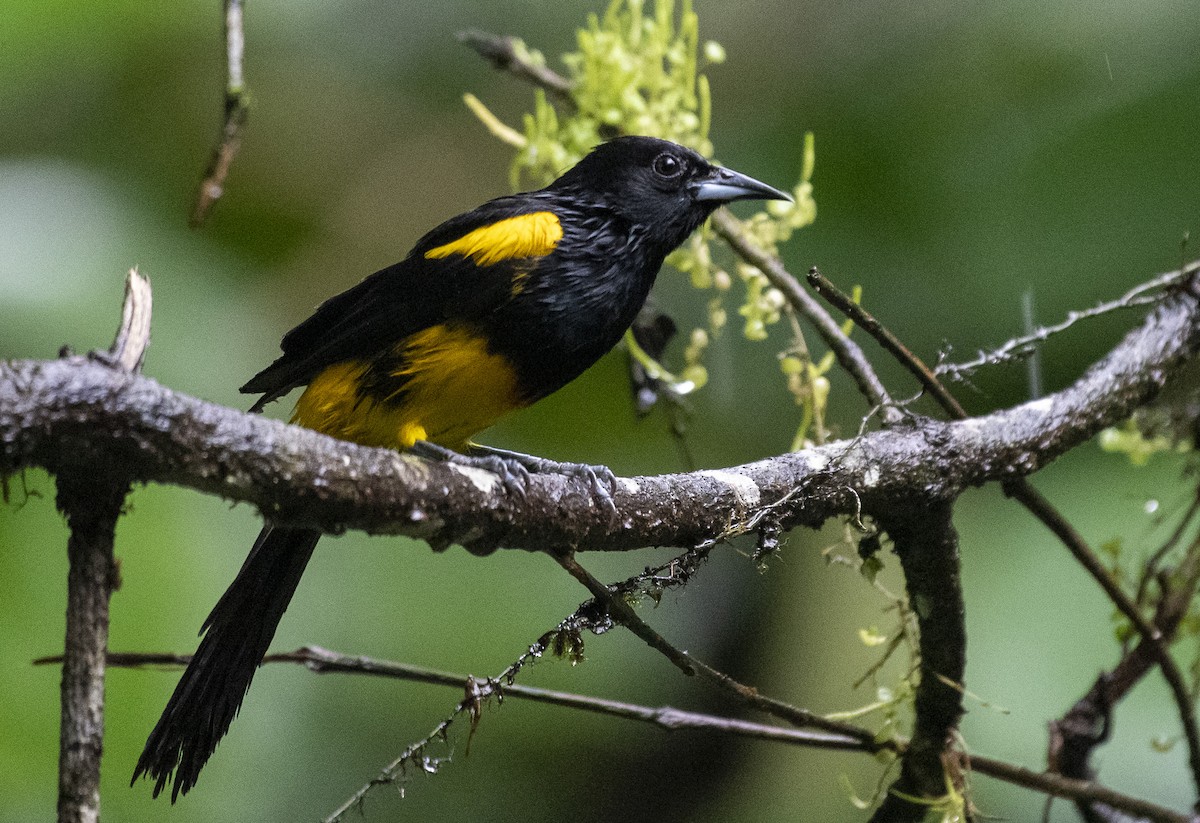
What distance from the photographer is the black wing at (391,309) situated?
204cm

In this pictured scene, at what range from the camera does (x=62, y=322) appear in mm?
2889

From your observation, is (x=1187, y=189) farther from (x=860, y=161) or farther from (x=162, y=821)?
(x=162, y=821)

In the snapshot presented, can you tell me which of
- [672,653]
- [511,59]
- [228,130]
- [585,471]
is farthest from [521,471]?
[511,59]

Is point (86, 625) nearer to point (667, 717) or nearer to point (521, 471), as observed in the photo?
point (521, 471)

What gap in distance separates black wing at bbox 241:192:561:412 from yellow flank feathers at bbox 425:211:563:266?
18 mm

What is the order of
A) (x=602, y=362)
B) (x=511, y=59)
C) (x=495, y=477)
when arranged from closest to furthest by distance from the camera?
(x=495, y=477) < (x=511, y=59) < (x=602, y=362)

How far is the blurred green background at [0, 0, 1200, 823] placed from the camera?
2955 millimetres

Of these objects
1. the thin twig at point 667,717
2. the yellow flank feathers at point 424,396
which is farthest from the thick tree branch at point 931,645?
the yellow flank feathers at point 424,396

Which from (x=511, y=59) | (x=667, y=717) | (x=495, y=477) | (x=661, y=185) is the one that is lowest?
(x=667, y=717)

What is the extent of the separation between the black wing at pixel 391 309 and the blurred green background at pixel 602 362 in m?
0.98

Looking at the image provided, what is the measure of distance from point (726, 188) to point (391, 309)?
797mm

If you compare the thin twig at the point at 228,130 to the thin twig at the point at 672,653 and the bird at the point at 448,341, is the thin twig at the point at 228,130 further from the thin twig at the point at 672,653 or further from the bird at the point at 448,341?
the thin twig at the point at 672,653

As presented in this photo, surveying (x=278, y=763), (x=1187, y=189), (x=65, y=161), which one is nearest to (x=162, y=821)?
(x=278, y=763)

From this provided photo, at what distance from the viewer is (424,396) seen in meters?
2.06
